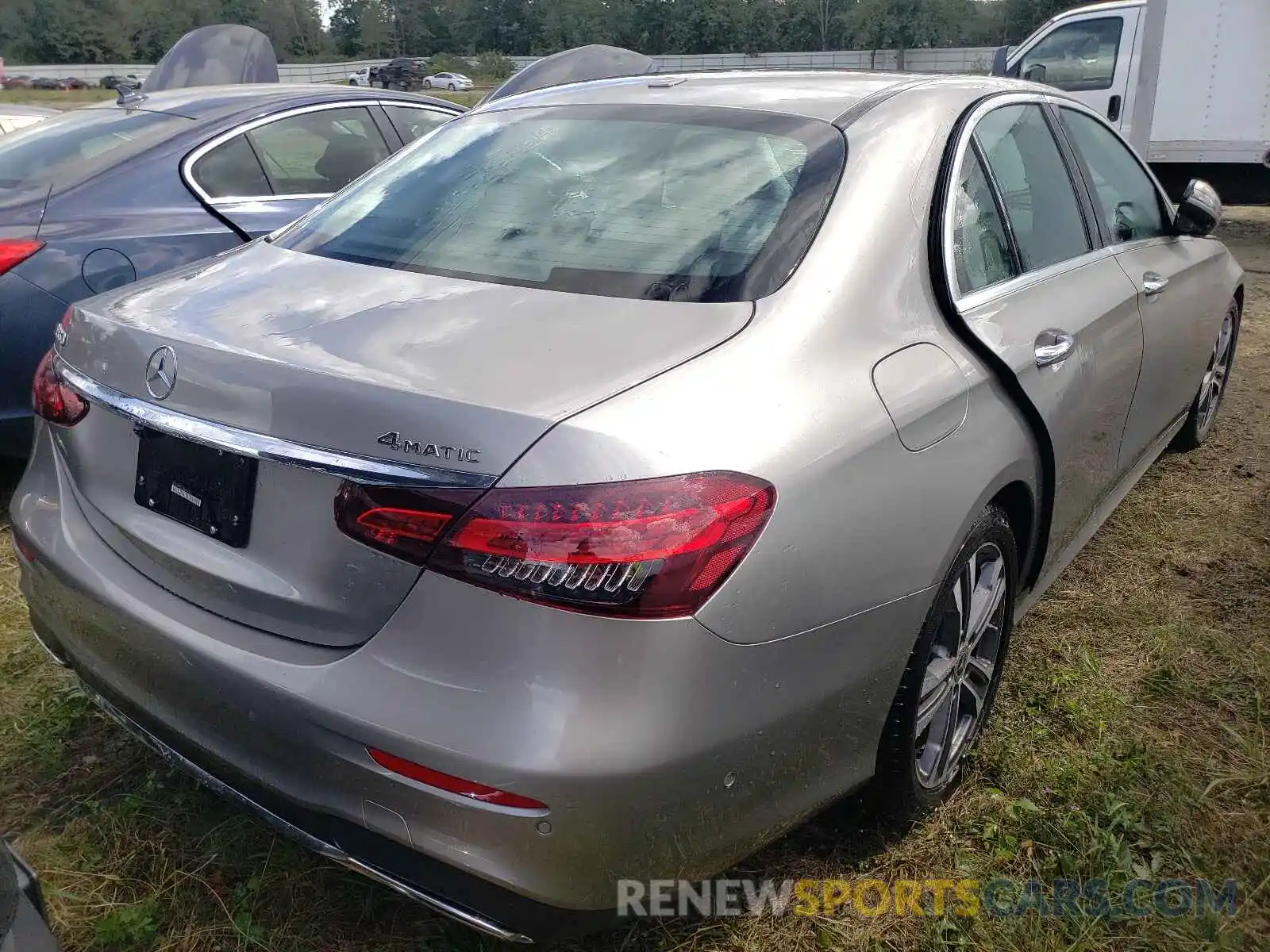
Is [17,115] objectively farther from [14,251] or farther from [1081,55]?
[1081,55]

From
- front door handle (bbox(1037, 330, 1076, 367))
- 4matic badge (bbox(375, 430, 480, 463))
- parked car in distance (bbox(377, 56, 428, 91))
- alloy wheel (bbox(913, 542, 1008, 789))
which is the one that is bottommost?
parked car in distance (bbox(377, 56, 428, 91))

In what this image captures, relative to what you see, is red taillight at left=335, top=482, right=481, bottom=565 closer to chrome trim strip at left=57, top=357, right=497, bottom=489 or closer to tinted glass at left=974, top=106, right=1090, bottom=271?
chrome trim strip at left=57, top=357, right=497, bottom=489

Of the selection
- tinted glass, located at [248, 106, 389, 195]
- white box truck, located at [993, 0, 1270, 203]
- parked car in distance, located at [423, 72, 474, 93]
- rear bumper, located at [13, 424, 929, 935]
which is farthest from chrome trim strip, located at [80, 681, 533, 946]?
parked car in distance, located at [423, 72, 474, 93]

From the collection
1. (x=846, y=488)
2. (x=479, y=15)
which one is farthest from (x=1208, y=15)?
(x=479, y=15)

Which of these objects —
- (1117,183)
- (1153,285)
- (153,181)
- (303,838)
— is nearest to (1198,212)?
(1117,183)

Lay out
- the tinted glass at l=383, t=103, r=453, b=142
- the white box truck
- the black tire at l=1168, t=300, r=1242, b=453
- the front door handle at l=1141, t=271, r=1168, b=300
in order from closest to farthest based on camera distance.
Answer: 1. the front door handle at l=1141, t=271, r=1168, b=300
2. the black tire at l=1168, t=300, r=1242, b=453
3. the tinted glass at l=383, t=103, r=453, b=142
4. the white box truck

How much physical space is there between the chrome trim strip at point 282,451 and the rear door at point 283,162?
8.30 feet

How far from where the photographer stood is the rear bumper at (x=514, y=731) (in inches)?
55.9

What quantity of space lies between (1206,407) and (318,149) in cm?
412

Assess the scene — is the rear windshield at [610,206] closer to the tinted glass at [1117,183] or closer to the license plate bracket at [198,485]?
the license plate bracket at [198,485]

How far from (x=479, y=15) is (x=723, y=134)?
9611cm

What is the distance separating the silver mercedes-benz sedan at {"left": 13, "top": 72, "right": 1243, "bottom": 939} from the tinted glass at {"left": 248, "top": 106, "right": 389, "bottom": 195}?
221cm

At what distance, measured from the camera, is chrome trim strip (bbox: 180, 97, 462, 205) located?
13.3 feet

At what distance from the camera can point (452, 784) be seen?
1.46 m
